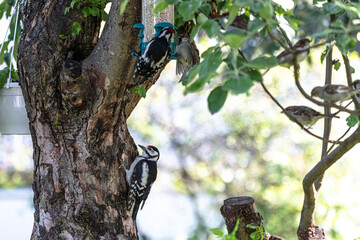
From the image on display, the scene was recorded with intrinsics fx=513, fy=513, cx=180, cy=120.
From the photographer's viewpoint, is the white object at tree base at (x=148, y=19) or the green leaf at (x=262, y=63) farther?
the white object at tree base at (x=148, y=19)

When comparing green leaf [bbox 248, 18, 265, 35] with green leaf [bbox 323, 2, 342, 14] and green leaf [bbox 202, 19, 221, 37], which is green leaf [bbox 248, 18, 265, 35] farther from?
green leaf [bbox 323, 2, 342, 14]

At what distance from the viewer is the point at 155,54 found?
179 centimetres

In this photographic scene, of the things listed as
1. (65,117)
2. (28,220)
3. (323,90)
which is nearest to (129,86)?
(65,117)

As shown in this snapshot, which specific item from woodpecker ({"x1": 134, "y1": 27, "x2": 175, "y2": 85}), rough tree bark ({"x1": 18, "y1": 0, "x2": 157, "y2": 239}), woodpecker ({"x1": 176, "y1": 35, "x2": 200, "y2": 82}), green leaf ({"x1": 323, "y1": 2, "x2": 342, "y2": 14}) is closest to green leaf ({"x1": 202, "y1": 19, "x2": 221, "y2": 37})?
green leaf ({"x1": 323, "y1": 2, "x2": 342, "y2": 14})

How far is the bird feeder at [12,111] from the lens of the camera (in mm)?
2133

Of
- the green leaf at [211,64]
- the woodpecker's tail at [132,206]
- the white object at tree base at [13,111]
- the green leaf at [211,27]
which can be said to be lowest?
the woodpecker's tail at [132,206]

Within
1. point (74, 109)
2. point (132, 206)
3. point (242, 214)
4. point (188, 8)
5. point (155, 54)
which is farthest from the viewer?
point (132, 206)

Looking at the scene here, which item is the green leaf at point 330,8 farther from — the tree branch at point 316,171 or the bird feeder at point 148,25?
the bird feeder at point 148,25

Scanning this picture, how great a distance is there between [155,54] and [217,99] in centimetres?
70

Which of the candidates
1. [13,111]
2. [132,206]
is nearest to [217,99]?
[132,206]

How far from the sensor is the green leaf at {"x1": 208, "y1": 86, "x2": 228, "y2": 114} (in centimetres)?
Result: 113

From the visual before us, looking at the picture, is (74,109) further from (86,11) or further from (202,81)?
(202,81)

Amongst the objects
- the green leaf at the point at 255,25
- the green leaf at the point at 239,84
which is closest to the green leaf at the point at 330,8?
the green leaf at the point at 255,25

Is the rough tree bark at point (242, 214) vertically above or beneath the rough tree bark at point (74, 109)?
beneath
